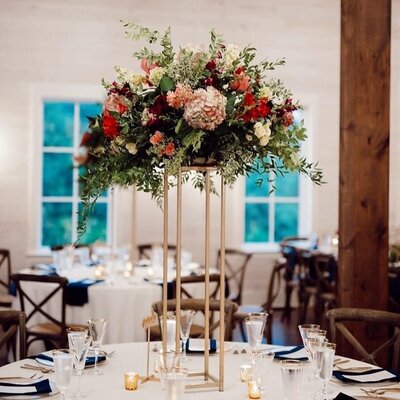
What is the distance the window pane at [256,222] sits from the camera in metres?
8.91

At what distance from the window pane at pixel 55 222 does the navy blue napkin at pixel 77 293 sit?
3.42 m

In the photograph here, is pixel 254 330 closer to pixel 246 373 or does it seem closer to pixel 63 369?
pixel 246 373

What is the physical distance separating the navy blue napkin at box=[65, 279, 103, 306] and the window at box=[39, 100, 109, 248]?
10.7ft

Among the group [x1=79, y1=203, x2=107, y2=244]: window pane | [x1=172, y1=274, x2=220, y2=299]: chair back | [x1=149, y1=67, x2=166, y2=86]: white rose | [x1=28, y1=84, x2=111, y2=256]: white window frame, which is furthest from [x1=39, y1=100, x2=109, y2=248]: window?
[x1=149, y1=67, x2=166, y2=86]: white rose

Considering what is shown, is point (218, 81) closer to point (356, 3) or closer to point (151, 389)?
point (151, 389)

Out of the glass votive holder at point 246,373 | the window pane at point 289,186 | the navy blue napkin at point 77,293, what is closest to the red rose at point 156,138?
the glass votive holder at point 246,373

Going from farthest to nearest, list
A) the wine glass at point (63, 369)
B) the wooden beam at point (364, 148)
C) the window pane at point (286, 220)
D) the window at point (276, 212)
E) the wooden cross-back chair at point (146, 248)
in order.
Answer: the window pane at point (286, 220)
the window at point (276, 212)
the wooden cross-back chair at point (146, 248)
the wooden beam at point (364, 148)
the wine glass at point (63, 369)

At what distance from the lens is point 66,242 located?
27.7ft

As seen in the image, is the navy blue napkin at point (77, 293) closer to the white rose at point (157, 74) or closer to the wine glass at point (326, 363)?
the white rose at point (157, 74)

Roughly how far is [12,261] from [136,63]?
2756mm

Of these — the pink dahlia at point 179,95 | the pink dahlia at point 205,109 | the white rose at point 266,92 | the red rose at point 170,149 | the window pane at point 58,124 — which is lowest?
the red rose at point 170,149

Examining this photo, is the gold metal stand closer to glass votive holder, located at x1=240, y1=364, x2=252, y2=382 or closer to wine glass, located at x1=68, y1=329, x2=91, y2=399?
glass votive holder, located at x1=240, y1=364, x2=252, y2=382

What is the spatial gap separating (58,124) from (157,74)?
20.7ft

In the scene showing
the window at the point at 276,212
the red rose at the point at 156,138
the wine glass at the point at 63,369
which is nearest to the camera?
the wine glass at the point at 63,369
